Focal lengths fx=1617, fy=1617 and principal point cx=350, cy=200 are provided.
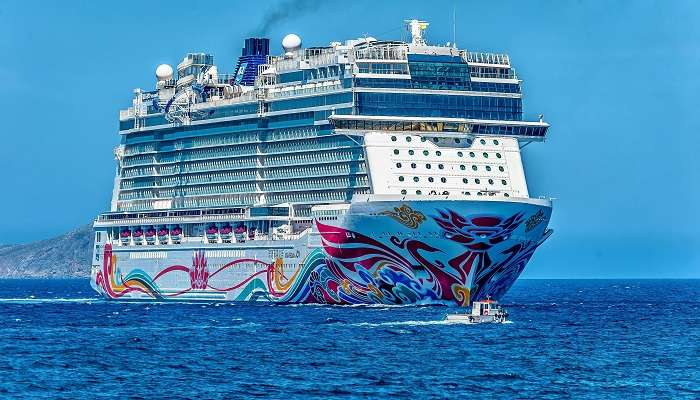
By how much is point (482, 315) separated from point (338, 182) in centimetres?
1794

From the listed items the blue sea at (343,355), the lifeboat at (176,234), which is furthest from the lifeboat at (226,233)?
the blue sea at (343,355)

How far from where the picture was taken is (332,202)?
106 metres

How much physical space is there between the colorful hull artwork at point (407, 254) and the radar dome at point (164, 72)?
28978 millimetres

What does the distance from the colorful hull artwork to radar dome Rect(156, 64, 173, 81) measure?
29.0 meters

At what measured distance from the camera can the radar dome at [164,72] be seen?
441 feet

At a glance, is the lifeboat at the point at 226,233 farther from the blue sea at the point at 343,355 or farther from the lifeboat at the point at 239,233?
the blue sea at the point at 343,355

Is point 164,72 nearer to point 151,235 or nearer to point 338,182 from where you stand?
point 151,235

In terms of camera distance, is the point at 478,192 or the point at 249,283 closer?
the point at 478,192

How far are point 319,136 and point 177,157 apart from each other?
67.1 feet

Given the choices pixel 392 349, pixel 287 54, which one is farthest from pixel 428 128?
pixel 392 349

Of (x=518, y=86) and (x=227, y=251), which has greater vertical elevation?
(x=518, y=86)

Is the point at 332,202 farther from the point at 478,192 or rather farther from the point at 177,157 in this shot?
the point at 177,157

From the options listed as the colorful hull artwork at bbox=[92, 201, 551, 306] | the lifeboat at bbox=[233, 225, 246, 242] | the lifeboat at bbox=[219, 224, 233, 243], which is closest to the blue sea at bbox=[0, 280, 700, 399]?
the colorful hull artwork at bbox=[92, 201, 551, 306]

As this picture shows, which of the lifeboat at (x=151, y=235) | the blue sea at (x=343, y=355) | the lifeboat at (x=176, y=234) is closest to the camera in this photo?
the blue sea at (x=343, y=355)
